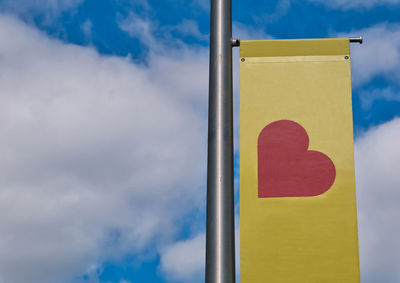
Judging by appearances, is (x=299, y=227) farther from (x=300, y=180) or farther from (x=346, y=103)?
(x=346, y=103)

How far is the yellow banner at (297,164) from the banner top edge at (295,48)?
0.01 metres

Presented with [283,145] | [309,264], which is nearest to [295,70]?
[283,145]

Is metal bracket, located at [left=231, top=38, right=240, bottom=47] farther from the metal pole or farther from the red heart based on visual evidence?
the red heart

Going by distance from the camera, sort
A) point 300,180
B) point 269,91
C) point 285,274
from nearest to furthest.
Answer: point 285,274, point 300,180, point 269,91

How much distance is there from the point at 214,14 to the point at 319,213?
2.36 m

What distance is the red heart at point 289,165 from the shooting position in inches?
228

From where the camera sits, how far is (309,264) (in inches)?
218

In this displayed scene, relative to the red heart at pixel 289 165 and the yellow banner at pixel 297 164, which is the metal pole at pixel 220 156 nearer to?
the yellow banner at pixel 297 164

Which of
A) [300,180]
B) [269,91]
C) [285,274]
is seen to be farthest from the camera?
[269,91]

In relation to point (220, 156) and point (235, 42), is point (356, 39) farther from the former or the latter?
point (220, 156)

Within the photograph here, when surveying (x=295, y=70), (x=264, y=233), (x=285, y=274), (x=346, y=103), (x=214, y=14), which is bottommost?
(x=285, y=274)

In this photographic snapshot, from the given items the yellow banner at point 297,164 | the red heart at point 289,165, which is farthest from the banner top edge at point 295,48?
the red heart at point 289,165

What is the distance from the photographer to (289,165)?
5.95 meters

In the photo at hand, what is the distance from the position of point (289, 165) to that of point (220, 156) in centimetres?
71
